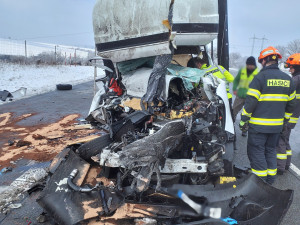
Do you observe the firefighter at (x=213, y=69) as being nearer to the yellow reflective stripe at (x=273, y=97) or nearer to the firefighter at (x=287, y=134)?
the firefighter at (x=287, y=134)

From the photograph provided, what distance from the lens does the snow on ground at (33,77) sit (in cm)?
1177

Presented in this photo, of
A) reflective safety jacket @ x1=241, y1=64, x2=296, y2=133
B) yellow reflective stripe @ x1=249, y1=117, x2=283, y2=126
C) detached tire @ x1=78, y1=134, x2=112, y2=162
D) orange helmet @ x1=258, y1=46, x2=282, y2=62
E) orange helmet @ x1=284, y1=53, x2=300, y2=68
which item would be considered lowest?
detached tire @ x1=78, y1=134, x2=112, y2=162

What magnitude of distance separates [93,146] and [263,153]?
218cm

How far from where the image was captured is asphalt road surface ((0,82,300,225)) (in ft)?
8.50

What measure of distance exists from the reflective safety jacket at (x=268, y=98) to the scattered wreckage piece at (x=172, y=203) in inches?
35.0

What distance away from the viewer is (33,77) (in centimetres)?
1459

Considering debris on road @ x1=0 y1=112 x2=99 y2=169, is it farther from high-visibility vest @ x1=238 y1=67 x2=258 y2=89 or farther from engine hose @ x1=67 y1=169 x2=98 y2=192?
high-visibility vest @ x1=238 y1=67 x2=258 y2=89

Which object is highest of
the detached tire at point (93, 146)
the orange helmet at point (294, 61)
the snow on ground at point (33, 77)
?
the orange helmet at point (294, 61)

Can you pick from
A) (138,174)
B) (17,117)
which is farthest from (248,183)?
(17,117)

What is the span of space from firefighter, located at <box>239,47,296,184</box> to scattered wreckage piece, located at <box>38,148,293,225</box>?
0.78 metres

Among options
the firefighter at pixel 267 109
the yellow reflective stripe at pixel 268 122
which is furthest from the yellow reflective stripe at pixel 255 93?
the yellow reflective stripe at pixel 268 122

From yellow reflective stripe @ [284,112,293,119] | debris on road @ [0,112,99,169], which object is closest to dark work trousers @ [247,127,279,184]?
yellow reflective stripe @ [284,112,293,119]

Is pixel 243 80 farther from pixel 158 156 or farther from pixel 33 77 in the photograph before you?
pixel 33 77

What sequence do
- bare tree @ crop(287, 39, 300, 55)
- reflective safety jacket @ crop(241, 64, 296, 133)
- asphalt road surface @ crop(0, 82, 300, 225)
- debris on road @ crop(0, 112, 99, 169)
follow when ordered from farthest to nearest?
bare tree @ crop(287, 39, 300, 55) < debris on road @ crop(0, 112, 99, 169) < reflective safety jacket @ crop(241, 64, 296, 133) < asphalt road surface @ crop(0, 82, 300, 225)
